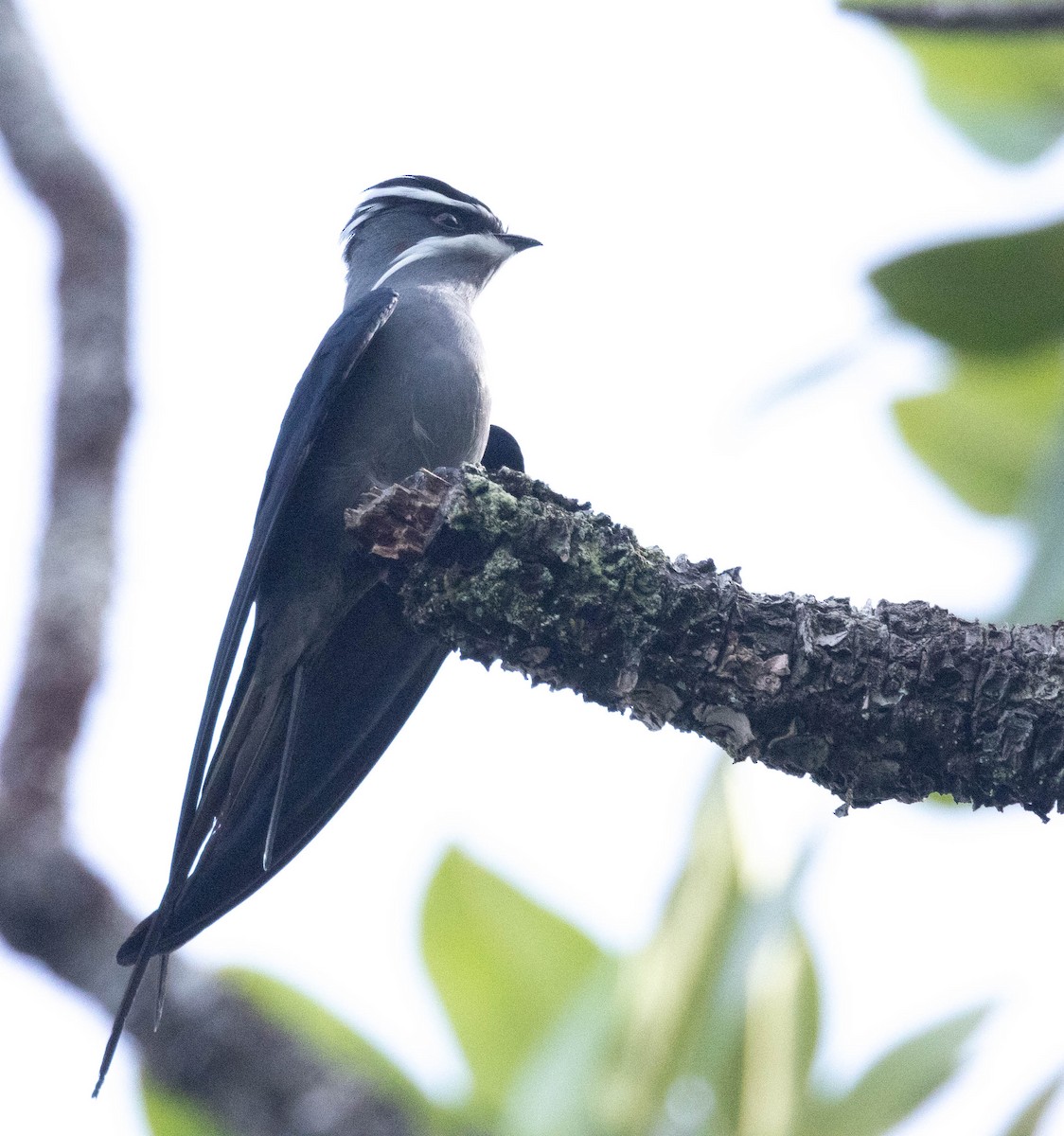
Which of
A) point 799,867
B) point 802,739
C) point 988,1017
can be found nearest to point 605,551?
point 802,739

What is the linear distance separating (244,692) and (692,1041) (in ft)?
6.86

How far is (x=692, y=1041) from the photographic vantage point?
480 centimetres

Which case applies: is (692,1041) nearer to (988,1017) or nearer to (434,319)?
(988,1017)

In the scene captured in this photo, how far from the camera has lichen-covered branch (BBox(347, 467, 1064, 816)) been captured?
3.73 meters

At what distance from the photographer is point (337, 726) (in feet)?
19.0

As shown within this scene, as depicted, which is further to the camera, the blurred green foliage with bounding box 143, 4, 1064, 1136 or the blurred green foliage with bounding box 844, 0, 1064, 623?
the blurred green foliage with bounding box 844, 0, 1064, 623

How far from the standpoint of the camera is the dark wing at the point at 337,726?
5434mm

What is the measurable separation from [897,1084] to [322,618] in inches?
105

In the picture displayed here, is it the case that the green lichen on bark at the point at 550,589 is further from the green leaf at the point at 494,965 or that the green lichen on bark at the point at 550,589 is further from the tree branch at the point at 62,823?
the tree branch at the point at 62,823

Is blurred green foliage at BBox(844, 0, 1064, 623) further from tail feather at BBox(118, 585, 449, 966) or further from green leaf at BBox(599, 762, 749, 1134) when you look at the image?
tail feather at BBox(118, 585, 449, 966)

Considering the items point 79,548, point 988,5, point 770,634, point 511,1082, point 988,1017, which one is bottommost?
point 511,1082

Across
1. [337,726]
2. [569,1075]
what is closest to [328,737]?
[337,726]

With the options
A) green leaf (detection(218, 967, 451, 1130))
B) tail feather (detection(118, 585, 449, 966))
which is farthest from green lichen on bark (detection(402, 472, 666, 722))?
green leaf (detection(218, 967, 451, 1130))

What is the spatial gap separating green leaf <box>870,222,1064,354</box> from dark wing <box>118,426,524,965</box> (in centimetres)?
227
